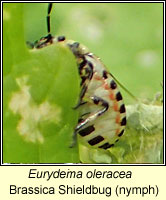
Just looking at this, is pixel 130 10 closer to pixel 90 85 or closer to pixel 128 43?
pixel 128 43

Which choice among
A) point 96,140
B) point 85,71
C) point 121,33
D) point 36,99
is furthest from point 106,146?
point 121,33

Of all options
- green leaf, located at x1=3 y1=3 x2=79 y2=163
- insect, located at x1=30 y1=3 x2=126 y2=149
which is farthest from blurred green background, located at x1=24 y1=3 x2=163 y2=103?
green leaf, located at x1=3 y1=3 x2=79 y2=163

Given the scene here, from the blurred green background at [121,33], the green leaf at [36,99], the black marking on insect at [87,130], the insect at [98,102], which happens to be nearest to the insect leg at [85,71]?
the insect at [98,102]

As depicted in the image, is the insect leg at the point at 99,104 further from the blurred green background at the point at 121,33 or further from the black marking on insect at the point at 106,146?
the blurred green background at the point at 121,33

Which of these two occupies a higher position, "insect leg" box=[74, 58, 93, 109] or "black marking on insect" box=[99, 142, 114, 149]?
"insect leg" box=[74, 58, 93, 109]

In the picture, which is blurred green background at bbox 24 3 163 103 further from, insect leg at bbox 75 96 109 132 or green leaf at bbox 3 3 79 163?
green leaf at bbox 3 3 79 163

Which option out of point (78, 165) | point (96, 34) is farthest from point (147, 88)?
point (78, 165)

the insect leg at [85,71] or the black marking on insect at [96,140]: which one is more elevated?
the insect leg at [85,71]

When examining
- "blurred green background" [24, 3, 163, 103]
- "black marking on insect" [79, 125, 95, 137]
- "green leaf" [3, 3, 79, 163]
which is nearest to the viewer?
"green leaf" [3, 3, 79, 163]
